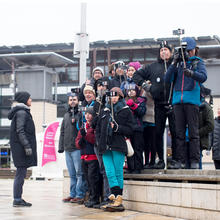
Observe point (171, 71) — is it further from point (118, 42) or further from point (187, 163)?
point (118, 42)

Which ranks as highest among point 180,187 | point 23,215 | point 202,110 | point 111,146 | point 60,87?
point 60,87

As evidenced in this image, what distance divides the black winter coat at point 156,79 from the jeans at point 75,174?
200 cm

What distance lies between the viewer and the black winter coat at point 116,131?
23.7 feet

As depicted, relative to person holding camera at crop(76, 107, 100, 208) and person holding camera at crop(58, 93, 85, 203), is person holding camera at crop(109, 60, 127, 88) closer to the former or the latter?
person holding camera at crop(76, 107, 100, 208)

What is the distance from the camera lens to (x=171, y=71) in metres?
7.09

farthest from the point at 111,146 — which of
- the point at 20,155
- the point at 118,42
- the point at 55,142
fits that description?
the point at 118,42

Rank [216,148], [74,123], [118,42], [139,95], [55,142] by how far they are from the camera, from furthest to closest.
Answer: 1. [118,42]
2. [55,142]
3. [216,148]
4. [74,123]
5. [139,95]

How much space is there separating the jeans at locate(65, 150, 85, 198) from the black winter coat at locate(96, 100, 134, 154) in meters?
1.61

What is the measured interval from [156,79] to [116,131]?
120cm

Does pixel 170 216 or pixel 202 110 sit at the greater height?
pixel 202 110

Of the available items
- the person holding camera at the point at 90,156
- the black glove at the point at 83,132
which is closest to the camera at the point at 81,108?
the person holding camera at the point at 90,156

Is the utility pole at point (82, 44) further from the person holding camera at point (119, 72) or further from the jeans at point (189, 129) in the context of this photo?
the jeans at point (189, 129)

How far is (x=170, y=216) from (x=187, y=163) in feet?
3.65

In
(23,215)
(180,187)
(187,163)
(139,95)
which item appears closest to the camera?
(180,187)
